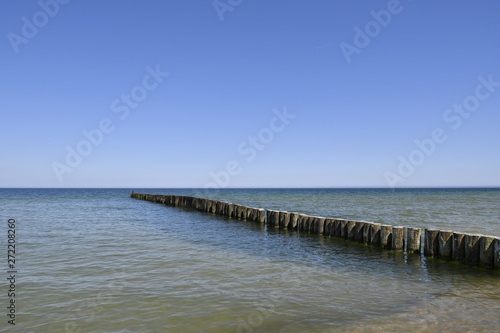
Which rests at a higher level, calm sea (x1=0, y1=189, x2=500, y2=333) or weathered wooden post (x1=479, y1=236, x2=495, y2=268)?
weathered wooden post (x1=479, y1=236, x2=495, y2=268)

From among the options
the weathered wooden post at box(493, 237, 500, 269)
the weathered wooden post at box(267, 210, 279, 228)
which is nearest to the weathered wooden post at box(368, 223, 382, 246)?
the weathered wooden post at box(493, 237, 500, 269)

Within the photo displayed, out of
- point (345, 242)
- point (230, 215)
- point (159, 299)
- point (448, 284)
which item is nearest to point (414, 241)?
point (345, 242)

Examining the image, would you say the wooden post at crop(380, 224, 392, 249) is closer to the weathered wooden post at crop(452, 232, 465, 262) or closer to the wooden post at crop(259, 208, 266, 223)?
the weathered wooden post at crop(452, 232, 465, 262)

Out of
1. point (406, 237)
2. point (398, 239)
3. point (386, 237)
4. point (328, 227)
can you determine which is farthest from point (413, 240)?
point (328, 227)

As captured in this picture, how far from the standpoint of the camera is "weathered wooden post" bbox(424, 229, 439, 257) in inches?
443

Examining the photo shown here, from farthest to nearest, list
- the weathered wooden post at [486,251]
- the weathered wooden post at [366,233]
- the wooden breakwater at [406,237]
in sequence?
the weathered wooden post at [366,233], the wooden breakwater at [406,237], the weathered wooden post at [486,251]

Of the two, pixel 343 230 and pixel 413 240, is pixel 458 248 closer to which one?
pixel 413 240

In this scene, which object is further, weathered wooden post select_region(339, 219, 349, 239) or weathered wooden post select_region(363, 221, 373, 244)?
weathered wooden post select_region(339, 219, 349, 239)

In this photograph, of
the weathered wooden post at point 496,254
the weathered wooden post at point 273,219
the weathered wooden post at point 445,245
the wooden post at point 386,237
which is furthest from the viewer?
A: the weathered wooden post at point 273,219

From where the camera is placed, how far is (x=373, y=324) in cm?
575

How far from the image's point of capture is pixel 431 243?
37.5ft

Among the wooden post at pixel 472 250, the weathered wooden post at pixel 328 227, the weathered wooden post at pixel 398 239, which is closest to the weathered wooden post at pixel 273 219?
the weathered wooden post at pixel 328 227

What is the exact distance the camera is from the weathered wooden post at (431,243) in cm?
1126

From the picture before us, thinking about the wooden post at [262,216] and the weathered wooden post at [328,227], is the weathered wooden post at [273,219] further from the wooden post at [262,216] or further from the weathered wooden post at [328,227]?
the weathered wooden post at [328,227]
